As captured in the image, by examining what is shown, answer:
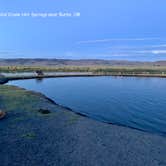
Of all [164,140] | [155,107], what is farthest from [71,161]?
[155,107]

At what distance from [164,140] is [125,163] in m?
4.79

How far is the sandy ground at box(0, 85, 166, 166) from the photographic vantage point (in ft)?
30.1

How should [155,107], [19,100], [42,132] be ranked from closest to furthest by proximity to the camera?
1. [42,132]
2. [19,100]
3. [155,107]

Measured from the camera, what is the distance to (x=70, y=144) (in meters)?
11.0

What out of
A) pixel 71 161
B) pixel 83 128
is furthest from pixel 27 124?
pixel 71 161

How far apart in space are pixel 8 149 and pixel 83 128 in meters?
5.07

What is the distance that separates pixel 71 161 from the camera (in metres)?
9.10

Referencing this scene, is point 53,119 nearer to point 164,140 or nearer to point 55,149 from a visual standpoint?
point 55,149

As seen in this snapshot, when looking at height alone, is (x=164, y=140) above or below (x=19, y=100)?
below

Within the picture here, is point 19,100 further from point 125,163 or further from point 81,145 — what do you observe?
point 125,163

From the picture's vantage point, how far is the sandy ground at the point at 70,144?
30.1 feet

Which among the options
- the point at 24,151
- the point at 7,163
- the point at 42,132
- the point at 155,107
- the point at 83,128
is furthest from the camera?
the point at 155,107

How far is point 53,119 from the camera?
1533 cm

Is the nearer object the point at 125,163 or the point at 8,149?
the point at 125,163
